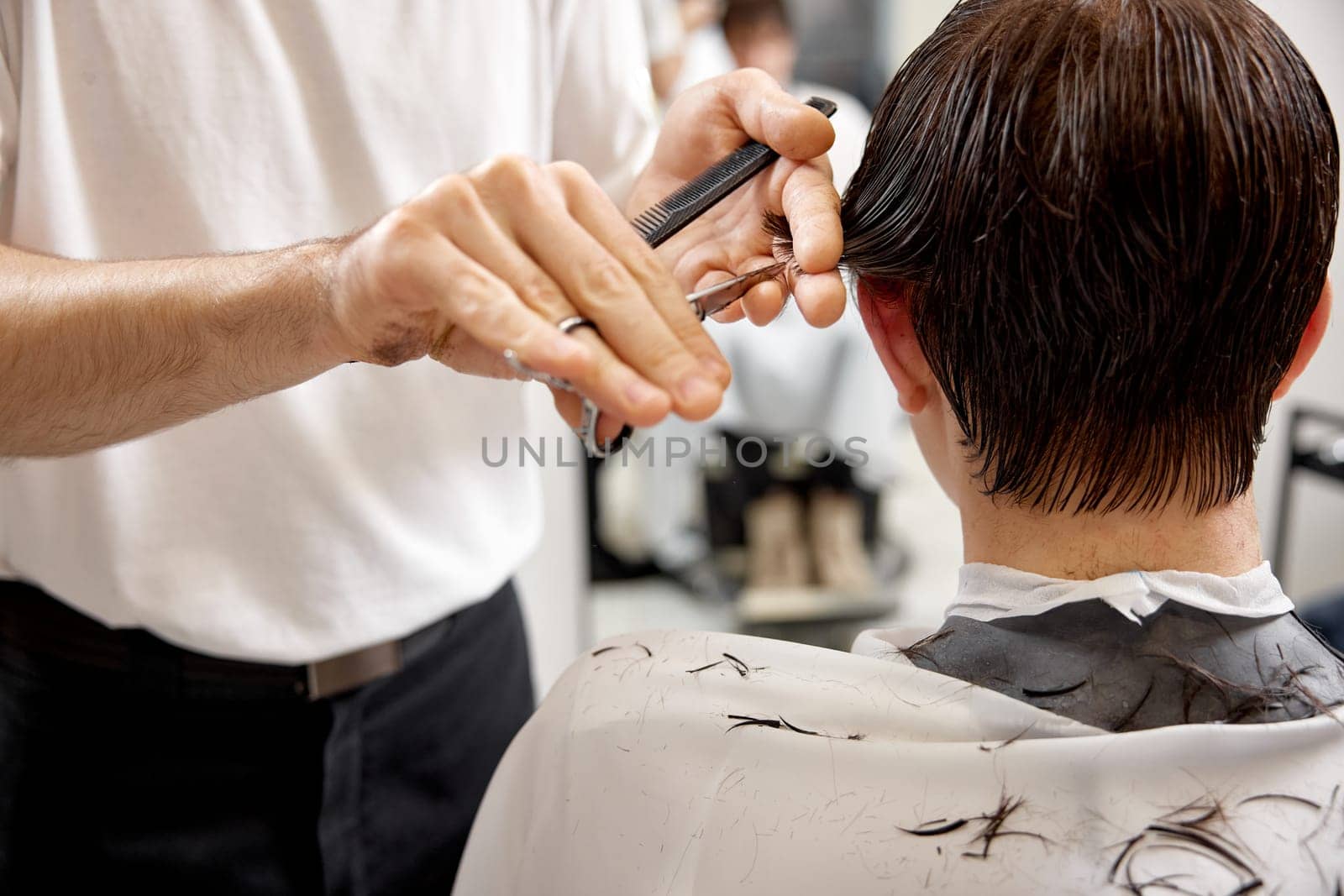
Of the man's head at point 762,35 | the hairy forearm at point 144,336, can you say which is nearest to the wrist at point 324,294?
the hairy forearm at point 144,336

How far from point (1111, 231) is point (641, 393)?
0.41m

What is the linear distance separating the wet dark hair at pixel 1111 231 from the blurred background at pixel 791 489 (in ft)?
4.80

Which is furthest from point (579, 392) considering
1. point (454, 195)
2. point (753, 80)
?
point (753, 80)

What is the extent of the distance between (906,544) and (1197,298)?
8.00ft

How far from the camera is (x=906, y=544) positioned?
10.5 ft

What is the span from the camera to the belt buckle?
124 cm

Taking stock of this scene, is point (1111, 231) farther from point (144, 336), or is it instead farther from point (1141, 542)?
point (144, 336)

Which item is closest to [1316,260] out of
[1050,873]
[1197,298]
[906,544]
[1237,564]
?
[1197,298]

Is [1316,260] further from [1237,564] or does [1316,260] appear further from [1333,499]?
[1333,499]

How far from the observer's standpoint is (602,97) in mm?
1451

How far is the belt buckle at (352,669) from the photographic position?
1.24 metres

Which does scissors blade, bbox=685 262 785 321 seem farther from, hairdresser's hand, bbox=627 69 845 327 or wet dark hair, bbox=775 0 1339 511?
wet dark hair, bbox=775 0 1339 511

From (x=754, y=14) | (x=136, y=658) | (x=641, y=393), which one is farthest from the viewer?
(x=754, y=14)

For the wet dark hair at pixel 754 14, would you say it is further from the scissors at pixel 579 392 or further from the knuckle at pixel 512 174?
the knuckle at pixel 512 174
